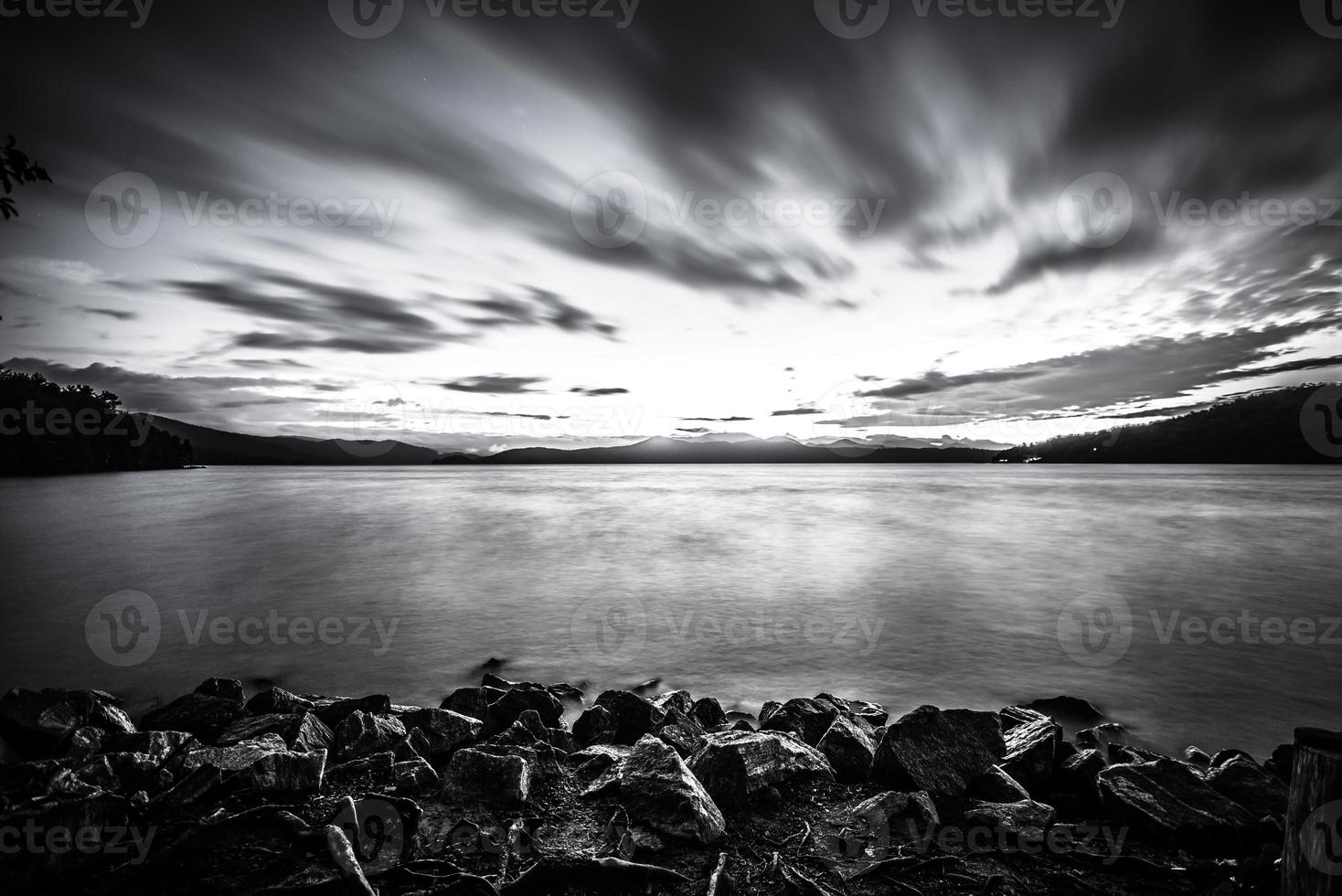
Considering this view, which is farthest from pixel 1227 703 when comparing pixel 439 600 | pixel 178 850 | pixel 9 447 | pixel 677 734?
pixel 9 447

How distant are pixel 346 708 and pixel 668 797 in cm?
437

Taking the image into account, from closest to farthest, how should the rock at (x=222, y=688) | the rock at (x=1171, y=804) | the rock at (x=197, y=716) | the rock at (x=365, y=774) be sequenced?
1. the rock at (x=1171, y=804)
2. the rock at (x=365, y=774)
3. the rock at (x=197, y=716)
4. the rock at (x=222, y=688)

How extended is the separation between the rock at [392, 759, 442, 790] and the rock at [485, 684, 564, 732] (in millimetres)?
1620

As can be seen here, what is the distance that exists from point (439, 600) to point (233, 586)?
672 centimetres

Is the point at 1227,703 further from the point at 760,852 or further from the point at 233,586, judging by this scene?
the point at 233,586

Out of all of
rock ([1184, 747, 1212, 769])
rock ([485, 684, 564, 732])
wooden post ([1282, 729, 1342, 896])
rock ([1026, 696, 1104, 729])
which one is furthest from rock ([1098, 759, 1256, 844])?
rock ([485, 684, 564, 732])

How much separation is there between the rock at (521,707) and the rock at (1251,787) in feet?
20.4

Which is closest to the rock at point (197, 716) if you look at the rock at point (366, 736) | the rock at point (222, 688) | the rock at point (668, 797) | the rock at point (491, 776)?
the rock at point (222, 688)

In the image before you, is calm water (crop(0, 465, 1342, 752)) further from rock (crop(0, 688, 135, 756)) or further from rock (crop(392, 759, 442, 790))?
rock (crop(392, 759, 442, 790))

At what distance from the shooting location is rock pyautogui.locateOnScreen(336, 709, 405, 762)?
5406mm

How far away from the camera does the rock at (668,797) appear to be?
4137mm

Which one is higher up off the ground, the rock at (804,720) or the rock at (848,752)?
the rock at (848,752)

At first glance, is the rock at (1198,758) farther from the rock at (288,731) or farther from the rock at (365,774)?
the rock at (288,731)

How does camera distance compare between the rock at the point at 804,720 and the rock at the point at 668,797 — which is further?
the rock at the point at 804,720
